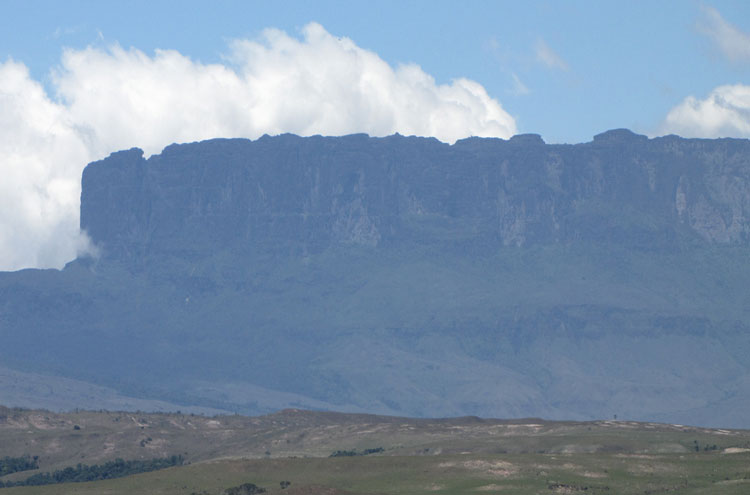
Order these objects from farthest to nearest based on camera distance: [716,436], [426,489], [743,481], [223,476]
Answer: [716,436] → [223,476] → [426,489] → [743,481]

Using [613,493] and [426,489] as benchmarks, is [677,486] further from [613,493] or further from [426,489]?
[426,489]

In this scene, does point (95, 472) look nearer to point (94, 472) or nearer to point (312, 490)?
point (94, 472)

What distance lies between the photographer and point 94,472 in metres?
182

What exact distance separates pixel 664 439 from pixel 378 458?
4725 cm

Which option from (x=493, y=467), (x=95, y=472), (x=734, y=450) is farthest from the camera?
(x=95, y=472)

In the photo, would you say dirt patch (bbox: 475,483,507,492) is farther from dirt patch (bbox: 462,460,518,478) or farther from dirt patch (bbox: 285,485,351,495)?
dirt patch (bbox: 285,485,351,495)

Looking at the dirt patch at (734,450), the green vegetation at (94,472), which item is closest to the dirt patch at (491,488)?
the dirt patch at (734,450)

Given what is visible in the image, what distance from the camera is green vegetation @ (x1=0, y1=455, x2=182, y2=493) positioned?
176 metres

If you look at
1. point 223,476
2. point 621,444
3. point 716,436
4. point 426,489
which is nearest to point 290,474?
point 223,476

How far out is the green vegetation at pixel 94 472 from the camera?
17588cm

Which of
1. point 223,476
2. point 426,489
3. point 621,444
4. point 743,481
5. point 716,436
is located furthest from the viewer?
point 716,436

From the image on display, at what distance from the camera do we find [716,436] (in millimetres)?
191750

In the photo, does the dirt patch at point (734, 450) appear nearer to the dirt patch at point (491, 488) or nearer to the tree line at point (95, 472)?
the dirt patch at point (491, 488)

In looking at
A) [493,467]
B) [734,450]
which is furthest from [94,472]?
[734,450]
